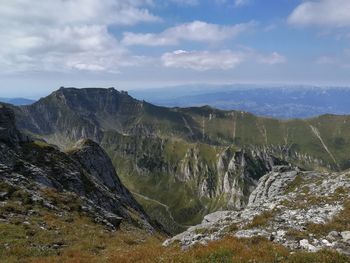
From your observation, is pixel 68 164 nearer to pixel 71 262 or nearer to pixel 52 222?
pixel 52 222

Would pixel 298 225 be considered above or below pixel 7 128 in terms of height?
below

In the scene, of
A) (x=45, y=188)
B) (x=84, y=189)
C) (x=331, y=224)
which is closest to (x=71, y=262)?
(x=331, y=224)

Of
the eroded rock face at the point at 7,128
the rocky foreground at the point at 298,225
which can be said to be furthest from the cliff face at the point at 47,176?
the rocky foreground at the point at 298,225

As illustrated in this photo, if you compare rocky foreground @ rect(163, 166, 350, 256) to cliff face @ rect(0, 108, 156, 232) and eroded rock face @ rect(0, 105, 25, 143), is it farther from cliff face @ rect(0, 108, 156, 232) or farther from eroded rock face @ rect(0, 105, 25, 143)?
eroded rock face @ rect(0, 105, 25, 143)

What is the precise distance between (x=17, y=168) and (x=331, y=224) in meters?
47.1

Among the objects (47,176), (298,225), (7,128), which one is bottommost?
(47,176)

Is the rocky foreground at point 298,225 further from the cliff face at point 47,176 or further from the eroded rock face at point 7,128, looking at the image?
the eroded rock face at point 7,128

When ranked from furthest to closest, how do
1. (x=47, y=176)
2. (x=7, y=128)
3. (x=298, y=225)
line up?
(x=7, y=128) → (x=47, y=176) → (x=298, y=225)

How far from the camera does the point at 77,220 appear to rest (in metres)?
43.4

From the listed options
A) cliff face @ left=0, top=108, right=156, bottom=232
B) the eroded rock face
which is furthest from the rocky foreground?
the eroded rock face

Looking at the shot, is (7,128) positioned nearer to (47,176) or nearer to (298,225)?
(47,176)

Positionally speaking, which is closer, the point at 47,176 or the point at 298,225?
the point at 298,225

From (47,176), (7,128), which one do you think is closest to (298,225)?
(47,176)

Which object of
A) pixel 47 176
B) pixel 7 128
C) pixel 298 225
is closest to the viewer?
pixel 298 225
